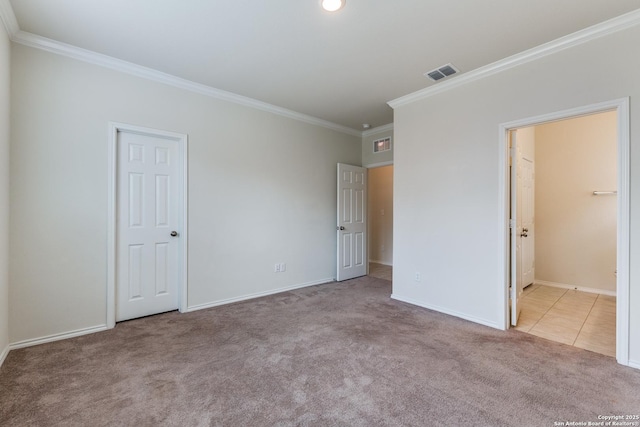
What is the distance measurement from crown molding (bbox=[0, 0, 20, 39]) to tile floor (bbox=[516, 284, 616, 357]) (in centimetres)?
511

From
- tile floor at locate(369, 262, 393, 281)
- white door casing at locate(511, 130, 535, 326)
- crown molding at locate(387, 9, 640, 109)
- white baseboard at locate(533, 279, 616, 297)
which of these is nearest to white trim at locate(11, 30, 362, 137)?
crown molding at locate(387, 9, 640, 109)

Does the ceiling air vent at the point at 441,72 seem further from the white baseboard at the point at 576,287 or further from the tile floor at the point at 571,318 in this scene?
the white baseboard at the point at 576,287

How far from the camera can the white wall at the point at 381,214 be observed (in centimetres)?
648

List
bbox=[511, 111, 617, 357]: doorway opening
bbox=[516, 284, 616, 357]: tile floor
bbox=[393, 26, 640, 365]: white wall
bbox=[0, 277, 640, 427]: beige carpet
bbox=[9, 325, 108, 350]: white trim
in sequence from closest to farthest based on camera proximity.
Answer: bbox=[0, 277, 640, 427]: beige carpet, bbox=[393, 26, 640, 365]: white wall, bbox=[9, 325, 108, 350]: white trim, bbox=[516, 284, 616, 357]: tile floor, bbox=[511, 111, 617, 357]: doorway opening

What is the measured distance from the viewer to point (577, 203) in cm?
433

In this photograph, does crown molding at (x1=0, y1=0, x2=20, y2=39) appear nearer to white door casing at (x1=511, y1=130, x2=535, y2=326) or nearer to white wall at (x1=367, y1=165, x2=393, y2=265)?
white door casing at (x1=511, y1=130, x2=535, y2=326)

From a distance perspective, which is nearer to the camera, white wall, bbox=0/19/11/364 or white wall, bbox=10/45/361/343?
white wall, bbox=0/19/11/364

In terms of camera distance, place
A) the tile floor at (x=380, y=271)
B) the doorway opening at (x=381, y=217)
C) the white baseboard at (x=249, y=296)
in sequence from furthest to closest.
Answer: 1. the doorway opening at (x=381, y=217)
2. the tile floor at (x=380, y=271)
3. the white baseboard at (x=249, y=296)

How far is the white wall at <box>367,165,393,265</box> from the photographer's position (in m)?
6.48

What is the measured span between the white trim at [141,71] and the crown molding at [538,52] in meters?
1.89

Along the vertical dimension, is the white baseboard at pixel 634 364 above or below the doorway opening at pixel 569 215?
below

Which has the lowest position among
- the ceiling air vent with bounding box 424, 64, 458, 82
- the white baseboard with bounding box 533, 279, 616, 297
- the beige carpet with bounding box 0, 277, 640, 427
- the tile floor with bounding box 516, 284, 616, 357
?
the beige carpet with bounding box 0, 277, 640, 427

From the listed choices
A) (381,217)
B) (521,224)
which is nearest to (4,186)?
(521,224)

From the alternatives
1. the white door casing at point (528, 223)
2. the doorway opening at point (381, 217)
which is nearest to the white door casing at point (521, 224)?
the white door casing at point (528, 223)
